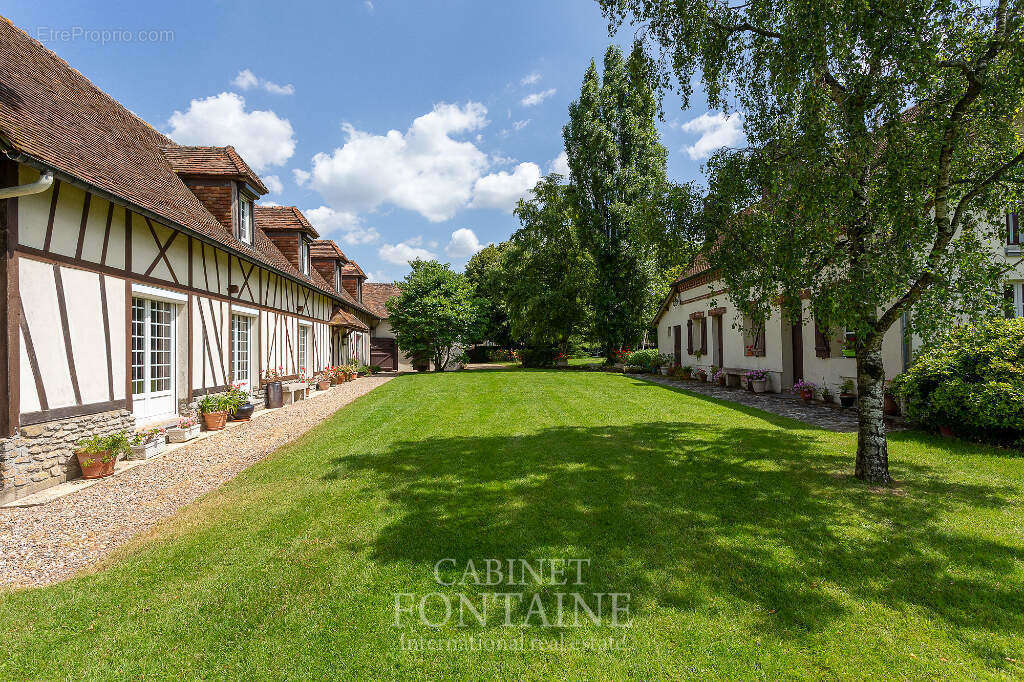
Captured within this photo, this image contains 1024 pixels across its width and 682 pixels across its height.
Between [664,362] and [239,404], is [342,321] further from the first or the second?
[664,362]

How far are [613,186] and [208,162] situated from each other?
18.5m

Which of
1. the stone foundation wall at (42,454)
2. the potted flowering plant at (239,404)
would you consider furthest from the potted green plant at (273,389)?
the stone foundation wall at (42,454)

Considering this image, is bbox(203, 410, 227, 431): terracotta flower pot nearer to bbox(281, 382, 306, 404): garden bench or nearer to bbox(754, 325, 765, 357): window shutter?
bbox(281, 382, 306, 404): garden bench

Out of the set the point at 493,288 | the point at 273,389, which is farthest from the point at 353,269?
the point at 273,389

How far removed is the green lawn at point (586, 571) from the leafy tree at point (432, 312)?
16128 millimetres

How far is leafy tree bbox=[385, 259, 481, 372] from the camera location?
73.2 ft

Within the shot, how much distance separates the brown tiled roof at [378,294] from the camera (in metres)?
30.9

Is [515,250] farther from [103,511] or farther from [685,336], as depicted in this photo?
[103,511]

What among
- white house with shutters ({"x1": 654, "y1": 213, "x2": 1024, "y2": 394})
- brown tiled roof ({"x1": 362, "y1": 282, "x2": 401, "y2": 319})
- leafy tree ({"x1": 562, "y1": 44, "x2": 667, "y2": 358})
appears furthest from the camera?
brown tiled roof ({"x1": 362, "y1": 282, "x2": 401, "y2": 319})

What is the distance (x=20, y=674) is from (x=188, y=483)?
357 cm

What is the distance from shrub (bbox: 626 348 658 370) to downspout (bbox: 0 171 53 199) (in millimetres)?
20280

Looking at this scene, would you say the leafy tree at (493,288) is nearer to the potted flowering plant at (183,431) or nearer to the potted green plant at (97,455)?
the potted flowering plant at (183,431)

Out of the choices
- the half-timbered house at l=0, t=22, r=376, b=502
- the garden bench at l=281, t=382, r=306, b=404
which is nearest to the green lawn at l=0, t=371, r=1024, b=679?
the half-timbered house at l=0, t=22, r=376, b=502

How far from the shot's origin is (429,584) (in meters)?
3.19
